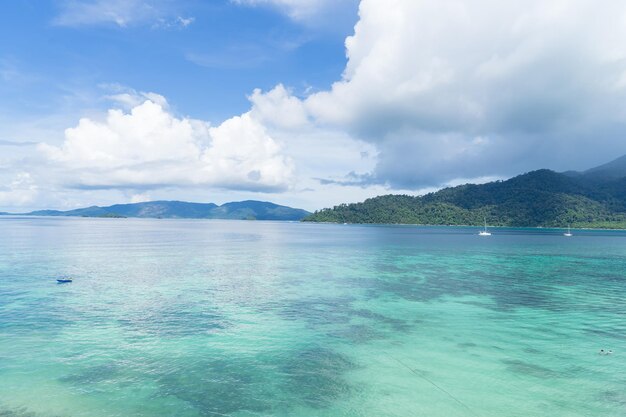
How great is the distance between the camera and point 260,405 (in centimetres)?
1711

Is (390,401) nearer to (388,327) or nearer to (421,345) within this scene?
(421,345)

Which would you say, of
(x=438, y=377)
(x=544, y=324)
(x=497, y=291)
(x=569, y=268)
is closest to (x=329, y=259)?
(x=497, y=291)

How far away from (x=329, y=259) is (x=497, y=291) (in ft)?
125

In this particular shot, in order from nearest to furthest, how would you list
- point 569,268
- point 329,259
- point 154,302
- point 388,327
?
point 388,327 → point 154,302 → point 569,268 → point 329,259

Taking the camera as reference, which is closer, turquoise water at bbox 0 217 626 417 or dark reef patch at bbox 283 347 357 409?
turquoise water at bbox 0 217 626 417

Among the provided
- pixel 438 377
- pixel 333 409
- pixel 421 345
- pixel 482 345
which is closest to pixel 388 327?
pixel 421 345

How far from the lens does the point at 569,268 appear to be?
68562 millimetres

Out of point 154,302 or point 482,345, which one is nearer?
point 482,345

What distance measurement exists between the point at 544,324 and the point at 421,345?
13.2m

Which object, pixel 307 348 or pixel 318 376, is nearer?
pixel 318 376

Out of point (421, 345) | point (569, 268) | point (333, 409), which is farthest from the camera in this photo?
point (569, 268)

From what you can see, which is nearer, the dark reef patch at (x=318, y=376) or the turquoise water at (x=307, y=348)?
the turquoise water at (x=307, y=348)

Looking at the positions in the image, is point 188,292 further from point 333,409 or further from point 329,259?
point 329,259

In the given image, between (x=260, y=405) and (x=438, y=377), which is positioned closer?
(x=260, y=405)
